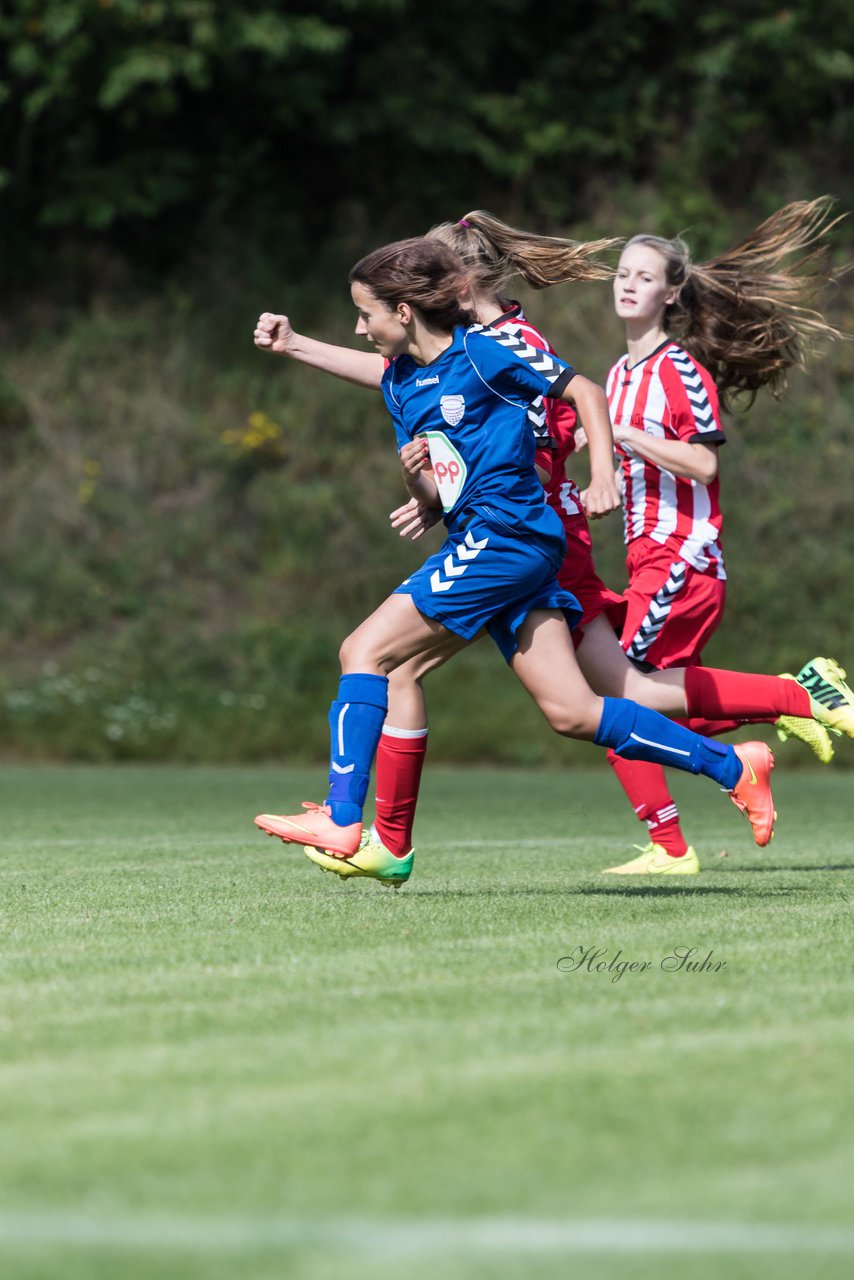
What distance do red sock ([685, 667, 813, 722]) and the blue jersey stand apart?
1.13 metres

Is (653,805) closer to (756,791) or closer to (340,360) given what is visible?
(756,791)

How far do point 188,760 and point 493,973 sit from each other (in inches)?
491

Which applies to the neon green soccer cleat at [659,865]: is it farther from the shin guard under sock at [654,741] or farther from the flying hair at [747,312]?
the flying hair at [747,312]

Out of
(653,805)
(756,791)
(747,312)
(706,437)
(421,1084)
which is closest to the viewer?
(421,1084)

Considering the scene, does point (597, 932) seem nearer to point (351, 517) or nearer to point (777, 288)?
point (777, 288)

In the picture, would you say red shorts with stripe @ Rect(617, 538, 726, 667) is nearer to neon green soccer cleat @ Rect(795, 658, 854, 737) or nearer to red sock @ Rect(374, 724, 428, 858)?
neon green soccer cleat @ Rect(795, 658, 854, 737)

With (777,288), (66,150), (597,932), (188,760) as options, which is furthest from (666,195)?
(597,932)

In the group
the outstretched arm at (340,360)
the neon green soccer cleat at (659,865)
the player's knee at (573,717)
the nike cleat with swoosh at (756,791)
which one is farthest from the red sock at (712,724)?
the outstretched arm at (340,360)

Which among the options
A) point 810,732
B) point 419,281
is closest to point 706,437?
point 810,732

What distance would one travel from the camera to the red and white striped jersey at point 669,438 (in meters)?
6.40

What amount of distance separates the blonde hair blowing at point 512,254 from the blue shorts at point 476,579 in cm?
113

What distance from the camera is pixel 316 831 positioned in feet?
16.2

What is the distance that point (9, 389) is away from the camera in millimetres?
19547

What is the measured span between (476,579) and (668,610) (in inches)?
61.5
